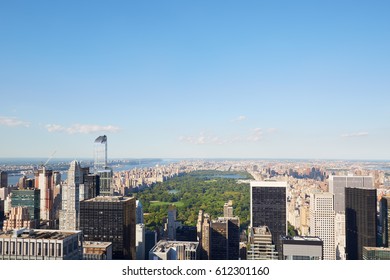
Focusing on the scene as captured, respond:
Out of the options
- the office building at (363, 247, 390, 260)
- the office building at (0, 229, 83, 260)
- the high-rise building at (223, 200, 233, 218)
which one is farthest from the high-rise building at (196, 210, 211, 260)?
the office building at (363, 247, 390, 260)

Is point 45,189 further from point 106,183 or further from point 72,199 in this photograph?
point 106,183

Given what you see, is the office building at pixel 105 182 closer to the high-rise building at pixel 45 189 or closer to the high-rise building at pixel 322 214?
the high-rise building at pixel 45 189

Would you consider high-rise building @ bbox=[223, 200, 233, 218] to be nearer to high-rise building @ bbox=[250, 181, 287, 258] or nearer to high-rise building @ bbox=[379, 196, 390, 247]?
high-rise building @ bbox=[250, 181, 287, 258]

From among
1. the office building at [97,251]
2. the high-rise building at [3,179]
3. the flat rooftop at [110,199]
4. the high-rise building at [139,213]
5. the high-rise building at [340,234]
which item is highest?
the high-rise building at [3,179]

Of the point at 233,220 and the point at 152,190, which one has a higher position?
the point at 152,190

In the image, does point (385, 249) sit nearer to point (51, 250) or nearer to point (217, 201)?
point (217, 201)

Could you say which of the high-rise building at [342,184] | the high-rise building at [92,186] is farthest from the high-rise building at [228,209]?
the high-rise building at [92,186]
